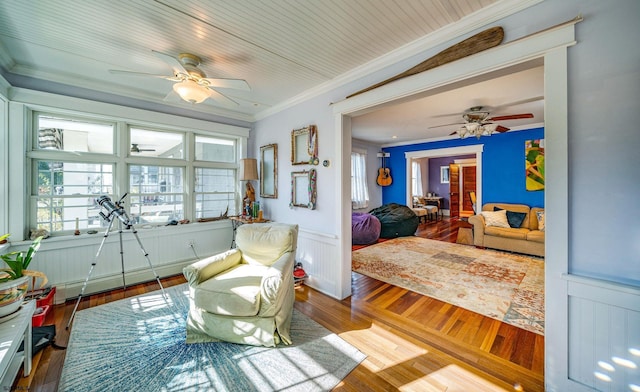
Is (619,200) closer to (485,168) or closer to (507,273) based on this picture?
(507,273)

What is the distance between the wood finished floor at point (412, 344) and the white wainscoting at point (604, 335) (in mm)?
333

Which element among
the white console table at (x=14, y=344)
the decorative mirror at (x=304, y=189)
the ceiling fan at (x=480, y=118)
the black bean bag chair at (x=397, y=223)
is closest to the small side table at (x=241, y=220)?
the decorative mirror at (x=304, y=189)

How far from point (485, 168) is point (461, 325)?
4.63m

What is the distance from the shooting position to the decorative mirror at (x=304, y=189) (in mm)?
3166

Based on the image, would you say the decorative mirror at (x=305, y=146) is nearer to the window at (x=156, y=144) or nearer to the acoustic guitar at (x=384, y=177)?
the window at (x=156, y=144)

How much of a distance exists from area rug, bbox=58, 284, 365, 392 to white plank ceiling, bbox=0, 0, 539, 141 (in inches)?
101

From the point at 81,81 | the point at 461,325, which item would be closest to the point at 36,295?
the point at 81,81

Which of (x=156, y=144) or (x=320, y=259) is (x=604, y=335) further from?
(x=156, y=144)

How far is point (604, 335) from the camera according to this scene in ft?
4.43

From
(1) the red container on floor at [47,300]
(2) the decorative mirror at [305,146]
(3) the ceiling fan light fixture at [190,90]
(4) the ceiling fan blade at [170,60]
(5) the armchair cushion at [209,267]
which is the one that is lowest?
(1) the red container on floor at [47,300]

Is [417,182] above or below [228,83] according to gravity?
below

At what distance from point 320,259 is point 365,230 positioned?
7.66ft

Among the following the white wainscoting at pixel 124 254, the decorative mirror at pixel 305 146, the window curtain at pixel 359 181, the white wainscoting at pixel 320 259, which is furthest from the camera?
the window curtain at pixel 359 181

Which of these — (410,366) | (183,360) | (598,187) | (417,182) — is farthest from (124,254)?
(417,182)
